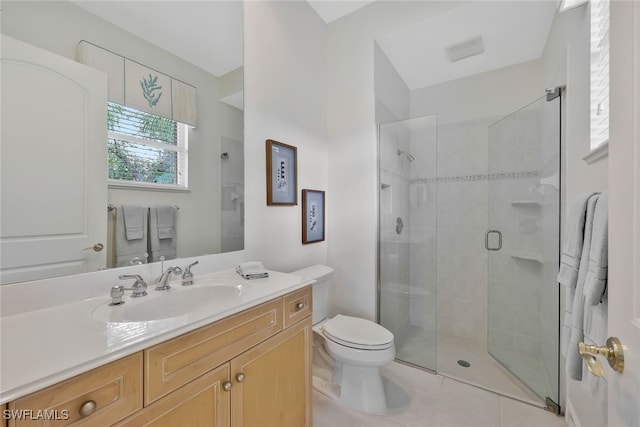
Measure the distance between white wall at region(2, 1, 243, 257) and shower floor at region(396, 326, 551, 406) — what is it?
71.2 inches

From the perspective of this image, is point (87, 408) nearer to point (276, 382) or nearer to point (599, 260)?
point (276, 382)

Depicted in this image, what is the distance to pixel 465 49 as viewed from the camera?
A: 2.23 meters

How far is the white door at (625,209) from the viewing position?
45cm

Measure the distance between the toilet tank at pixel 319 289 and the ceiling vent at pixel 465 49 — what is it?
6.96 feet

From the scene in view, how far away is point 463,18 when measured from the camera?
1.93 m

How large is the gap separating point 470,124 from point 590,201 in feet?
5.96

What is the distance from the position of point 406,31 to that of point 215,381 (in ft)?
8.28

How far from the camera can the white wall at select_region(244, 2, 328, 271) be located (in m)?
1.70

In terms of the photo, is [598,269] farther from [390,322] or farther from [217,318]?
[390,322]

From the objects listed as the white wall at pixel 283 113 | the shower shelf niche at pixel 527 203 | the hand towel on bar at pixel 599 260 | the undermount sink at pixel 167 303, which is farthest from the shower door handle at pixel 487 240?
the undermount sink at pixel 167 303

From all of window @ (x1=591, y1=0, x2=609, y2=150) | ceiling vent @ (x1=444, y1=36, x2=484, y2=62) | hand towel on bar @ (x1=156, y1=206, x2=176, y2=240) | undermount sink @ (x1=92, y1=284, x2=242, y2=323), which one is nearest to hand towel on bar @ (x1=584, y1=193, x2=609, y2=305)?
window @ (x1=591, y1=0, x2=609, y2=150)

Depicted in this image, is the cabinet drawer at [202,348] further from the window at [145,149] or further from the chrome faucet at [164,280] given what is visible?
the window at [145,149]

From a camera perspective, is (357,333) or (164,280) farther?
(357,333)

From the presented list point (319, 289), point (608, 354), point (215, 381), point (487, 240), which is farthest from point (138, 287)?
point (487, 240)
